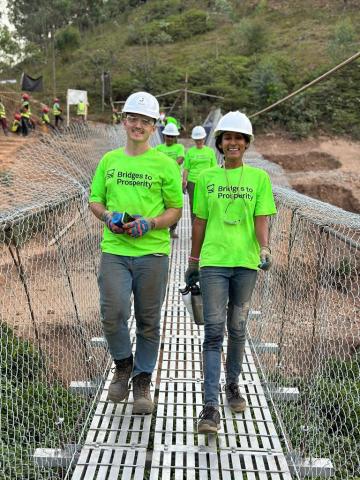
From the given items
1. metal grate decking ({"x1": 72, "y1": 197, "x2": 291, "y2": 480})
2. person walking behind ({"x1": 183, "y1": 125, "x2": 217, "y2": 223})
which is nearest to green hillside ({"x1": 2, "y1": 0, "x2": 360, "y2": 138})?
Result: person walking behind ({"x1": 183, "y1": 125, "x2": 217, "y2": 223})

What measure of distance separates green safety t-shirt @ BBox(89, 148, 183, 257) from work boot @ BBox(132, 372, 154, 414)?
73cm

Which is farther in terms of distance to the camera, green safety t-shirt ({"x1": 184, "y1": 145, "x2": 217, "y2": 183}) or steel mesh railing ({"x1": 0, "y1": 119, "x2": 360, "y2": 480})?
green safety t-shirt ({"x1": 184, "y1": 145, "x2": 217, "y2": 183})

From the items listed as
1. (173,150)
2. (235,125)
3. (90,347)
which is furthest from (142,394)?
(173,150)

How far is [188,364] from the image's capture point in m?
3.60

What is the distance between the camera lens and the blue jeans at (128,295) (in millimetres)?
2602

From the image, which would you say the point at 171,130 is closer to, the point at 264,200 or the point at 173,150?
the point at 173,150

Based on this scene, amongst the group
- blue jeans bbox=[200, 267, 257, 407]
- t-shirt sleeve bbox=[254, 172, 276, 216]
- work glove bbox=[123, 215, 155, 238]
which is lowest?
blue jeans bbox=[200, 267, 257, 407]

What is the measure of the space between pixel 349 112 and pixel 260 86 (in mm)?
3632

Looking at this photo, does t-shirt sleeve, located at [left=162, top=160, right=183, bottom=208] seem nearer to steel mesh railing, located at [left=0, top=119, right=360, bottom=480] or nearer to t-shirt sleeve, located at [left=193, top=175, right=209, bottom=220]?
t-shirt sleeve, located at [left=193, top=175, right=209, bottom=220]

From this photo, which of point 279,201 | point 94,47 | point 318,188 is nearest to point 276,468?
point 279,201

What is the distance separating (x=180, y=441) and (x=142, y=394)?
0.33 m

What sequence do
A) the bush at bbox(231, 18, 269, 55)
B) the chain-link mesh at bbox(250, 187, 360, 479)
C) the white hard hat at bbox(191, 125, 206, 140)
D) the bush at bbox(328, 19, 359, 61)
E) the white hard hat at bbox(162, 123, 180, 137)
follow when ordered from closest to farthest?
1. the chain-link mesh at bbox(250, 187, 360, 479)
2. the white hard hat at bbox(191, 125, 206, 140)
3. the white hard hat at bbox(162, 123, 180, 137)
4. the bush at bbox(328, 19, 359, 61)
5. the bush at bbox(231, 18, 269, 55)

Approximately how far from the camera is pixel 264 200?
105 inches

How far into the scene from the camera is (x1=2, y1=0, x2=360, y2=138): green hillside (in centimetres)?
2088
